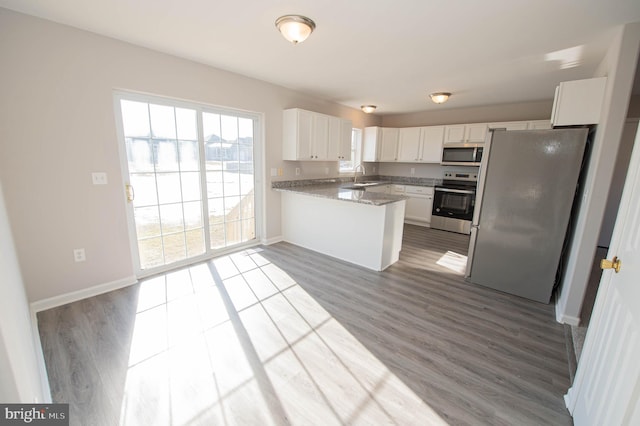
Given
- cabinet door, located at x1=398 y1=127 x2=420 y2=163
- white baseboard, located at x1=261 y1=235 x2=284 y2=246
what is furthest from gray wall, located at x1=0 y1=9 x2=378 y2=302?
cabinet door, located at x1=398 y1=127 x2=420 y2=163

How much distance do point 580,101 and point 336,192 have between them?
266cm

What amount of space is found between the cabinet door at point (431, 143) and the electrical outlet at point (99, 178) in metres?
5.39

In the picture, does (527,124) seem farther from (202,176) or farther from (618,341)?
(202,176)

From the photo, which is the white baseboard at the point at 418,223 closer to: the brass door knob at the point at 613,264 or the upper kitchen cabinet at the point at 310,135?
the upper kitchen cabinet at the point at 310,135

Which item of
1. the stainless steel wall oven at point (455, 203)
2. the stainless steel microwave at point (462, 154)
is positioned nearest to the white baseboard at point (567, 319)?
the stainless steel wall oven at point (455, 203)

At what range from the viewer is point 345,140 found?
5.00m

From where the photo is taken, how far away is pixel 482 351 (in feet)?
6.67

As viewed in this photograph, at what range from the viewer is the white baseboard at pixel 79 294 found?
2373 millimetres

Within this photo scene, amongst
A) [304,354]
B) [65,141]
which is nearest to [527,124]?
[304,354]

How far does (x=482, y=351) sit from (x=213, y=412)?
1920 millimetres

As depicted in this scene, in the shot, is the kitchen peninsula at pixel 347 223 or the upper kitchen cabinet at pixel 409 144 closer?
the kitchen peninsula at pixel 347 223

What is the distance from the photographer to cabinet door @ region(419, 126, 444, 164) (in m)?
5.44

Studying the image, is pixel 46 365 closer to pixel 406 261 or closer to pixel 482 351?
pixel 482 351

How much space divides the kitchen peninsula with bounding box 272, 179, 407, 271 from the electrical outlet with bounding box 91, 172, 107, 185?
7.12ft
